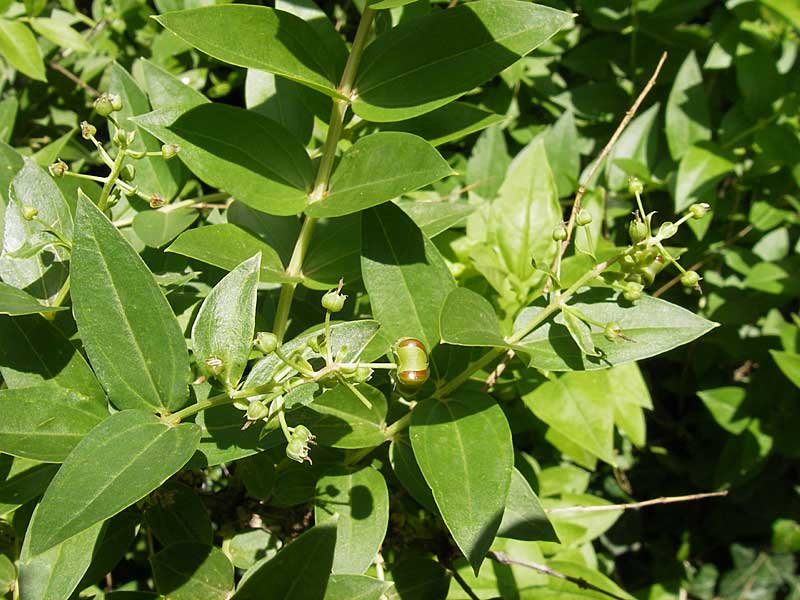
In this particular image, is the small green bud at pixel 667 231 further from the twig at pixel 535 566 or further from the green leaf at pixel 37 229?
the green leaf at pixel 37 229

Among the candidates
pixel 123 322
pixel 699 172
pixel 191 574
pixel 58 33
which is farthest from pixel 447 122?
pixel 58 33

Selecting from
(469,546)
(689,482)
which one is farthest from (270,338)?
(689,482)

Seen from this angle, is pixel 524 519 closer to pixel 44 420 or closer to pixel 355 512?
pixel 355 512

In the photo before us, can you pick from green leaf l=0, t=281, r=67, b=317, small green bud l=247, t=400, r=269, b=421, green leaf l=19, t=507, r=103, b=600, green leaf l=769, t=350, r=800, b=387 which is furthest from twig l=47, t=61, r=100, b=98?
green leaf l=769, t=350, r=800, b=387

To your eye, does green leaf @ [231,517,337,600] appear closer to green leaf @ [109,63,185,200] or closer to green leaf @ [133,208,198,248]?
green leaf @ [133,208,198,248]

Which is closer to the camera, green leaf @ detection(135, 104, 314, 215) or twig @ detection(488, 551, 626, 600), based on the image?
green leaf @ detection(135, 104, 314, 215)

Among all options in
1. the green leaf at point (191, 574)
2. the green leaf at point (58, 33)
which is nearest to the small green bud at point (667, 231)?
the green leaf at point (191, 574)
